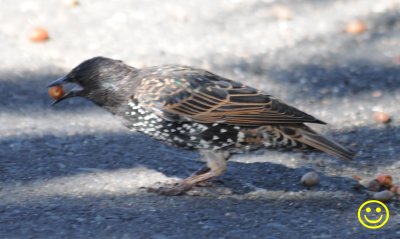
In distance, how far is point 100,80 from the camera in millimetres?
6164

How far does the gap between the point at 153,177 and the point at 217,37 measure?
10.0 feet

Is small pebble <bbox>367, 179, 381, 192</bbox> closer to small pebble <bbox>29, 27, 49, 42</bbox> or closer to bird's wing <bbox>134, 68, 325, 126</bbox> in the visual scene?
bird's wing <bbox>134, 68, 325, 126</bbox>

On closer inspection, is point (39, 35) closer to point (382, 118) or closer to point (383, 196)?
point (382, 118)

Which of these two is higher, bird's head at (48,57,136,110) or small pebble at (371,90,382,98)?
bird's head at (48,57,136,110)

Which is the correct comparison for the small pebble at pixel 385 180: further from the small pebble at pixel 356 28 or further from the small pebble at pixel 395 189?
the small pebble at pixel 356 28

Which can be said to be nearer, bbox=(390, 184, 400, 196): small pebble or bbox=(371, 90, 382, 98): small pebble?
bbox=(390, 184, 400, 196): small pebble

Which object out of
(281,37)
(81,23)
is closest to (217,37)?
(281,37)

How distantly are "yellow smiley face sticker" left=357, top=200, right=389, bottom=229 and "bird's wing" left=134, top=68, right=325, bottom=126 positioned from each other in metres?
0.66

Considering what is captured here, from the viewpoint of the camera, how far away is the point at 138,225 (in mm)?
5645

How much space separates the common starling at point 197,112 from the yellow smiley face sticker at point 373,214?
0.36m

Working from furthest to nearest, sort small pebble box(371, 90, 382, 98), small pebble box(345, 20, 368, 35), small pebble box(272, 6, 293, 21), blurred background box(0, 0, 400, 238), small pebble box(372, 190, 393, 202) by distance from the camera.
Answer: small pebble box(272, 6, 293, 21) → small pebble box(345, 20, 368, 35) → small pebble box(371, 90, 382, 98) → small pebble box(372, 190, 393, 202) → blurred background box(0, 0, 400, 238)

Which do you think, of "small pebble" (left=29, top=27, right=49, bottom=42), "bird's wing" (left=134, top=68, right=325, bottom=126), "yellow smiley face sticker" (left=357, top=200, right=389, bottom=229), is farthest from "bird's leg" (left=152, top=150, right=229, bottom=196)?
"small pebble" (left=29, top=27, right=49, bottom=42)

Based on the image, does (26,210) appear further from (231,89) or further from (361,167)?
(361,167)

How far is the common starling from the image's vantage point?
598 centimetres
